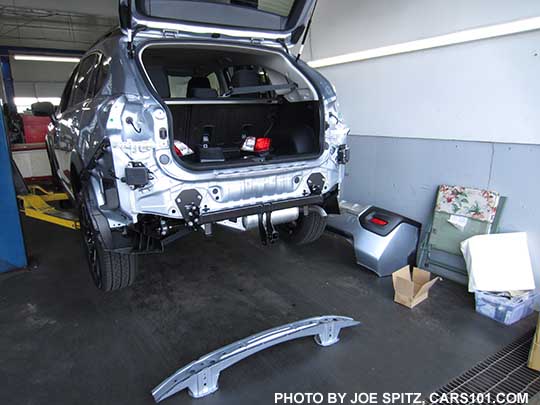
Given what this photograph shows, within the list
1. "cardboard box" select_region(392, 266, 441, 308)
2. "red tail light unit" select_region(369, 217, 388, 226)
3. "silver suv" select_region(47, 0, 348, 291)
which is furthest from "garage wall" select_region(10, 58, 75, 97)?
"cardboard box" select_region(392, 266, 441, 308)

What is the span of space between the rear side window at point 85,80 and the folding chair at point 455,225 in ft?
9.08

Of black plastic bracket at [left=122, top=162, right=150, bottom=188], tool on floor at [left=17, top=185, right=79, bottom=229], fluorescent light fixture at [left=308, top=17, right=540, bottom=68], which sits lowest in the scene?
tool on floor at [left=17, top=185, right=79, bottom=229]

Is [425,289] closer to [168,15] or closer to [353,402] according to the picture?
[353,402]

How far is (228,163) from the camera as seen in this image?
2.15 meters

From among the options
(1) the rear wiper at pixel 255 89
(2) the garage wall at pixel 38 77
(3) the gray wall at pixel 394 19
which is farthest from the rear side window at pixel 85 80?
(2) the garage wall at pixel 38 77

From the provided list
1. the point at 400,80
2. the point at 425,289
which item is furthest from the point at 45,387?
the point at 400,80

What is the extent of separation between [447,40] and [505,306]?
2.00 metres

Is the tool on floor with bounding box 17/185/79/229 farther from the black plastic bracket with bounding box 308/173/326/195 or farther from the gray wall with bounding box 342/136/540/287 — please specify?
the gray wall with bounding box 342/136/540/287

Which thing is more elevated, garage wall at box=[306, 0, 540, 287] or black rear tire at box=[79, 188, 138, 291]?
garage wall at box=[306, 0, 540, 287]

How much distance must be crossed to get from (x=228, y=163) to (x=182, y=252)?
163 centimetres

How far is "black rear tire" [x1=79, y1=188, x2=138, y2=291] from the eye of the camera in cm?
217

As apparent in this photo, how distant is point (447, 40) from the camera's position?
2.85 meters

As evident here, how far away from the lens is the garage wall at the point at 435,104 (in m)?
2.54

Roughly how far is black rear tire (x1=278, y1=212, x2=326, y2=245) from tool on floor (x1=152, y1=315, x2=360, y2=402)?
958mm
